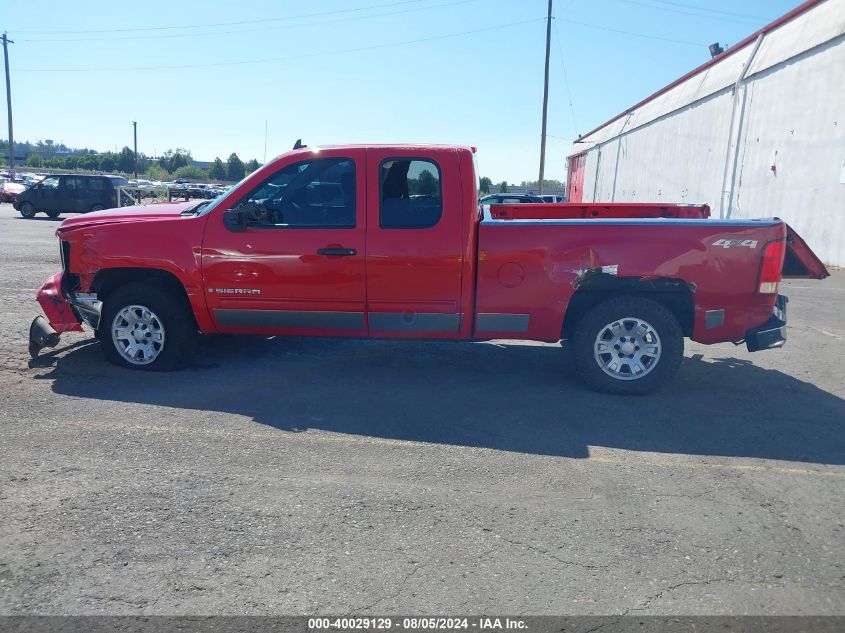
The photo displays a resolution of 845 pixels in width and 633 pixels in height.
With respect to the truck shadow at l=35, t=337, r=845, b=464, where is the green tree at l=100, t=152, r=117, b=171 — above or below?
above

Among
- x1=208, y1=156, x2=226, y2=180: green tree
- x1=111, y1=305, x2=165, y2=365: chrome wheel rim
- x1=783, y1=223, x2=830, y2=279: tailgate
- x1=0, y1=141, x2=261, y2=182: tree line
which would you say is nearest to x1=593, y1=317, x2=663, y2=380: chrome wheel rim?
x1=783, y1=223, x2=830, y2=279: tailgate

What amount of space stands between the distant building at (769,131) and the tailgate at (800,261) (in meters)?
11.0

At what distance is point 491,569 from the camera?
3.36 m

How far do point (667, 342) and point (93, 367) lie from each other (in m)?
5.25

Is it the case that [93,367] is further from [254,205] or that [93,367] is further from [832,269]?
[832,269]

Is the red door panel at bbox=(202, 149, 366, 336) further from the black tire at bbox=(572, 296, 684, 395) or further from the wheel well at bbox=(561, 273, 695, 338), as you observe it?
the black tire at bbox=(572, 296, 684, 395)

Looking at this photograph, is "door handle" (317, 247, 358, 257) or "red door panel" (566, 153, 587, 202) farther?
"red door panel" (566, 153, 587, 202)

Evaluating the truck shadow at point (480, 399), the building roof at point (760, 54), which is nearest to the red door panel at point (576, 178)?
the building roof at point (760, 54)

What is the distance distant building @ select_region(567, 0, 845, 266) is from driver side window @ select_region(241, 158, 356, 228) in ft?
46.1

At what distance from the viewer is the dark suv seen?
2933 cm

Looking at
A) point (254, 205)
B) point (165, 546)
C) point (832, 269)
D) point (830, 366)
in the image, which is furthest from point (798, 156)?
point (165, 546)

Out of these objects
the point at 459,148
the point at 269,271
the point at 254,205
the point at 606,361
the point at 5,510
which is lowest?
the point at 5,510

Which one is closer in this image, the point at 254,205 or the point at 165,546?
the point at 165,546

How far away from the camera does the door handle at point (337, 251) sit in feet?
20.0
